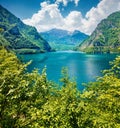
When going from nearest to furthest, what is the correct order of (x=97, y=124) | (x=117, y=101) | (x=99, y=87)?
(x=97, y=124)
(x=117, y=101)
(x=99, y=87)

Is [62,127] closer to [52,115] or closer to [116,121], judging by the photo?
[52,115]

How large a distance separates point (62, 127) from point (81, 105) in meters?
3.16

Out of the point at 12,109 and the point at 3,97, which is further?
the point at 12,109

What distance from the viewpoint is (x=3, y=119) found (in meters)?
18.8

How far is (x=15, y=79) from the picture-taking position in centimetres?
1811

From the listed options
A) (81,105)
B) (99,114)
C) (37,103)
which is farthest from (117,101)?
(37,103)

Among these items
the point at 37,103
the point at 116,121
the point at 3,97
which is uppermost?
the point at 3,97

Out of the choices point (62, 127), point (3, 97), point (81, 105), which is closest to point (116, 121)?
point (81, 105)

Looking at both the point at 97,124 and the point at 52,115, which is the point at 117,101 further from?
the point at 52,115

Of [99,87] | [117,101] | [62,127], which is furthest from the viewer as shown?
[99,87]

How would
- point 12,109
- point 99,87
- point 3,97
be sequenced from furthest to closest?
1. point 99,87
2. point 12,109
3. point 3,97

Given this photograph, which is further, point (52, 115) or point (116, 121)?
point (116, 121)

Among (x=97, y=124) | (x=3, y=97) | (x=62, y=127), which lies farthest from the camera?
(x=97, y=124)

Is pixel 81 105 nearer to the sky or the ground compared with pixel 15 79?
nearer to the ground
